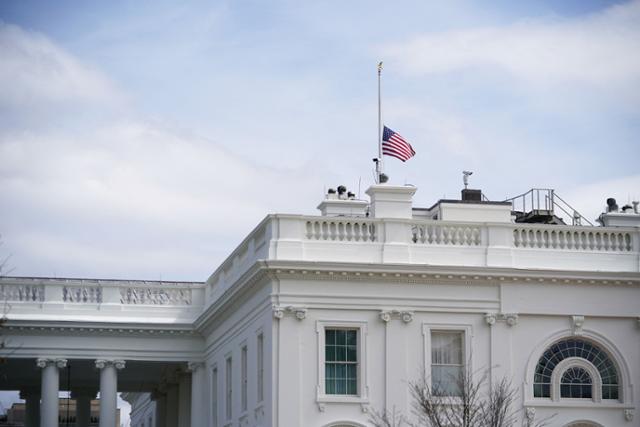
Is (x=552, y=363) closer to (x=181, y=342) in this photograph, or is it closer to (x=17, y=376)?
(x=181, y=342)

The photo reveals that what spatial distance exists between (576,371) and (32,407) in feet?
90.0

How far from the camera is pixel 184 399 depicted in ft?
200

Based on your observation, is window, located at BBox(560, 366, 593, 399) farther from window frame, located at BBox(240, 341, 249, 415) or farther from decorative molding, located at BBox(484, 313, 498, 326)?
window frame, located at BBox(240, 341, 249, 415)

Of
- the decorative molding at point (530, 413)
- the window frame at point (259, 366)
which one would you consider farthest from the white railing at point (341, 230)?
the decorative molding at point (530, 413)

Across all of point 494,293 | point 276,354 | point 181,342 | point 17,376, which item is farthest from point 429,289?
point 17,376

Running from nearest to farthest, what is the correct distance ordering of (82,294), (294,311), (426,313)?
(294,311) < (426,313) < (82,294)

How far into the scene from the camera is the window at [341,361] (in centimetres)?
4403

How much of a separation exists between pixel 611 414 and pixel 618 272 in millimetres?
4128

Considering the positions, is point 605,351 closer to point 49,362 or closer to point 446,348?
point 446,348

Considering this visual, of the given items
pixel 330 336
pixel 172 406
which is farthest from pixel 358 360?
pixel 172 406

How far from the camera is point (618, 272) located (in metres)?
45.4

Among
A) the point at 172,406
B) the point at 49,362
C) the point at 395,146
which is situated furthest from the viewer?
the point at 172,406

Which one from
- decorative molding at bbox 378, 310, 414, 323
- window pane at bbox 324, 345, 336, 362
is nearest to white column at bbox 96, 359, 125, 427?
window pane at bbox 324, 345, 336, 362

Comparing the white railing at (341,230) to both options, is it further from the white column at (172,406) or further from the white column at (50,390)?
the white column at (172,406)
